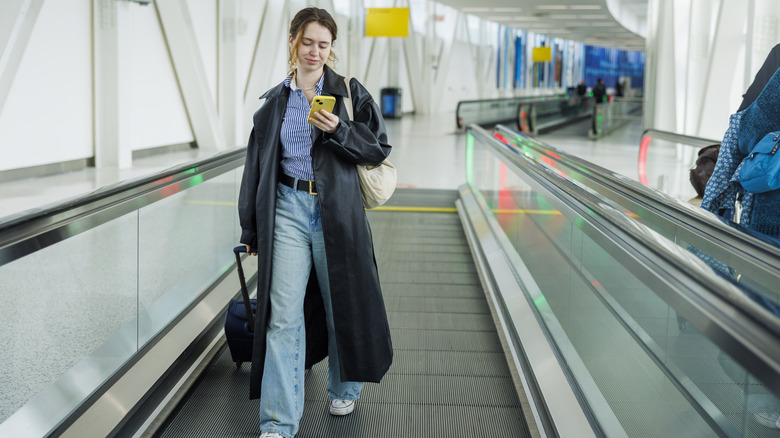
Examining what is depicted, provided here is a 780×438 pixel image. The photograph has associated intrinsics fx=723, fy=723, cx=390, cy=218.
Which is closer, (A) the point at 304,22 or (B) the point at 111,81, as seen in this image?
(A) the point at 304,22

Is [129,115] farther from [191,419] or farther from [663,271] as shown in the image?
[663,271]

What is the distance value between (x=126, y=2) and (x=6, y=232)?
1070 centimetres

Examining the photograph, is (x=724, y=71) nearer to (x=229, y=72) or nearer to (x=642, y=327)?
(x=229, y=72)

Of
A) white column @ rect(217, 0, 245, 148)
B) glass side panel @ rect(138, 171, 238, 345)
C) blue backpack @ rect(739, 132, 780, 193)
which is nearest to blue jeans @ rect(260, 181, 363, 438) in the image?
glass side panel @ rect(138, 171, 238, 345)

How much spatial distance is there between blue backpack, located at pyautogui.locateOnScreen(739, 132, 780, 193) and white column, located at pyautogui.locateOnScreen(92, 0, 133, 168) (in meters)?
10.9

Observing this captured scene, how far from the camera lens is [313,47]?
110 inches

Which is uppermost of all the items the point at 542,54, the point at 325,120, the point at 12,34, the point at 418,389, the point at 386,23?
the point at 542,54

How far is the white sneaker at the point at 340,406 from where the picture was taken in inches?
125

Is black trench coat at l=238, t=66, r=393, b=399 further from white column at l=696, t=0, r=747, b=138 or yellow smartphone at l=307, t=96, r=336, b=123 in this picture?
white column at l=696, t=0, r=747, b=138

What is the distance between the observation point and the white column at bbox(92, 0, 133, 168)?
11.5 metres

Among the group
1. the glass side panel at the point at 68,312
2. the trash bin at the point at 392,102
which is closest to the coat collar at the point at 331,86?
the glass side panel at the point at 68,312

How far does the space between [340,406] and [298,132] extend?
1.21 metres

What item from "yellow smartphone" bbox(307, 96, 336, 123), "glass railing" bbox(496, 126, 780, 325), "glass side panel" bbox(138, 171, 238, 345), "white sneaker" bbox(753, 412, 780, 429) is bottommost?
"glass side panel" bbox(138, 171, 238, 345)

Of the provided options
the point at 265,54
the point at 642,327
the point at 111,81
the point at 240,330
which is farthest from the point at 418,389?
the point at 265,54
